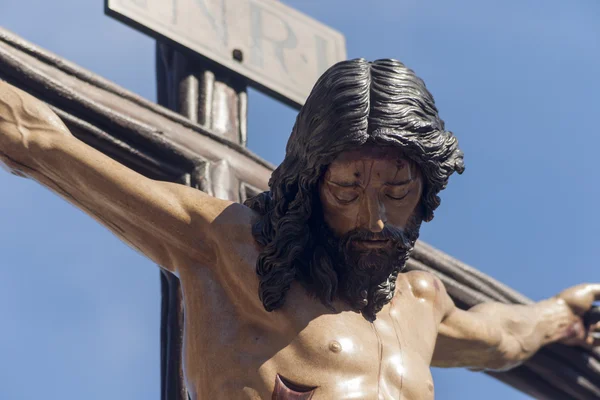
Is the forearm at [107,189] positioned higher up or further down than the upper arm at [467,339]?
higher up

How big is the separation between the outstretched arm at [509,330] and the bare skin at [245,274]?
0.59 ft

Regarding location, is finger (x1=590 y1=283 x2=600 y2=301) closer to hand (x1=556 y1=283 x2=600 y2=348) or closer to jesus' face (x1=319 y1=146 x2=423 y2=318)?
hand (x1=556 y1=283 x2=600 y2=348)

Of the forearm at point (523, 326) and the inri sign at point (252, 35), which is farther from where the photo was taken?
the inri sign at point (252, 35)

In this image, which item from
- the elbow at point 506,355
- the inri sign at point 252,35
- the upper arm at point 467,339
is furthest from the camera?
the inri sign at point 252,35

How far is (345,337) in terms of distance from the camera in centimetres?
478

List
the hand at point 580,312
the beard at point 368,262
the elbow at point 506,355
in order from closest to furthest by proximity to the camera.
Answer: the beard at point 368,262
the elbow at point 506,355
the hand at point 580,312

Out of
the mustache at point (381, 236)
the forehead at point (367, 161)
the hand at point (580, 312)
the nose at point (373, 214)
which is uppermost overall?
the forehead at point (367, 161)

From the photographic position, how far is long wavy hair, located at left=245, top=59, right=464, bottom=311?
15.4 ft

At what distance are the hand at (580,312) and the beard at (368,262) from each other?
119cm

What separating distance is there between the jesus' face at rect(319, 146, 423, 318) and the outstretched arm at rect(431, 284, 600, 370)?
48 cm

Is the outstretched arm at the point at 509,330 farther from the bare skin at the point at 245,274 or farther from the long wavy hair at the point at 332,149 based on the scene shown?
the long wavy hair at the point at 332,149

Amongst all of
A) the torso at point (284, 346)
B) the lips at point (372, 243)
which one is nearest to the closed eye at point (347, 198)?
the lips at point (372, 243)

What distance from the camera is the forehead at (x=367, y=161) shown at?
4.70 metres

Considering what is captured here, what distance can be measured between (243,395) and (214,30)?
188 cm
